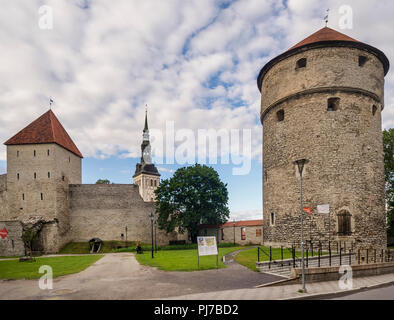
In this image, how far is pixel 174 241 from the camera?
3669 cm

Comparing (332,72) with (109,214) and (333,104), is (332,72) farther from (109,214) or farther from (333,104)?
(109,214)

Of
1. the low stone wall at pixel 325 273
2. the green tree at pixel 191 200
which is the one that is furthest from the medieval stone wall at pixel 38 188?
the low stone wall at pixel 325 273

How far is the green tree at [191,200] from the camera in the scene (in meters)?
33.3

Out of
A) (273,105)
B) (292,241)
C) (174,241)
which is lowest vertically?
(174,241)

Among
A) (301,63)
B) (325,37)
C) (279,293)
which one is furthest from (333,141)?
(279,293)

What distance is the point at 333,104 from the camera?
2020cm

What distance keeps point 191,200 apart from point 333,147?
18.0 m

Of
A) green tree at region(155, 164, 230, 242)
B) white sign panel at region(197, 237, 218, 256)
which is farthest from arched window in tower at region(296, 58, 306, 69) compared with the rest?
green tree at region(155, 164, 230, 242)

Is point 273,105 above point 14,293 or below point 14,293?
above

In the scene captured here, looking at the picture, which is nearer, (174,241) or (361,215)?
(361,215)
